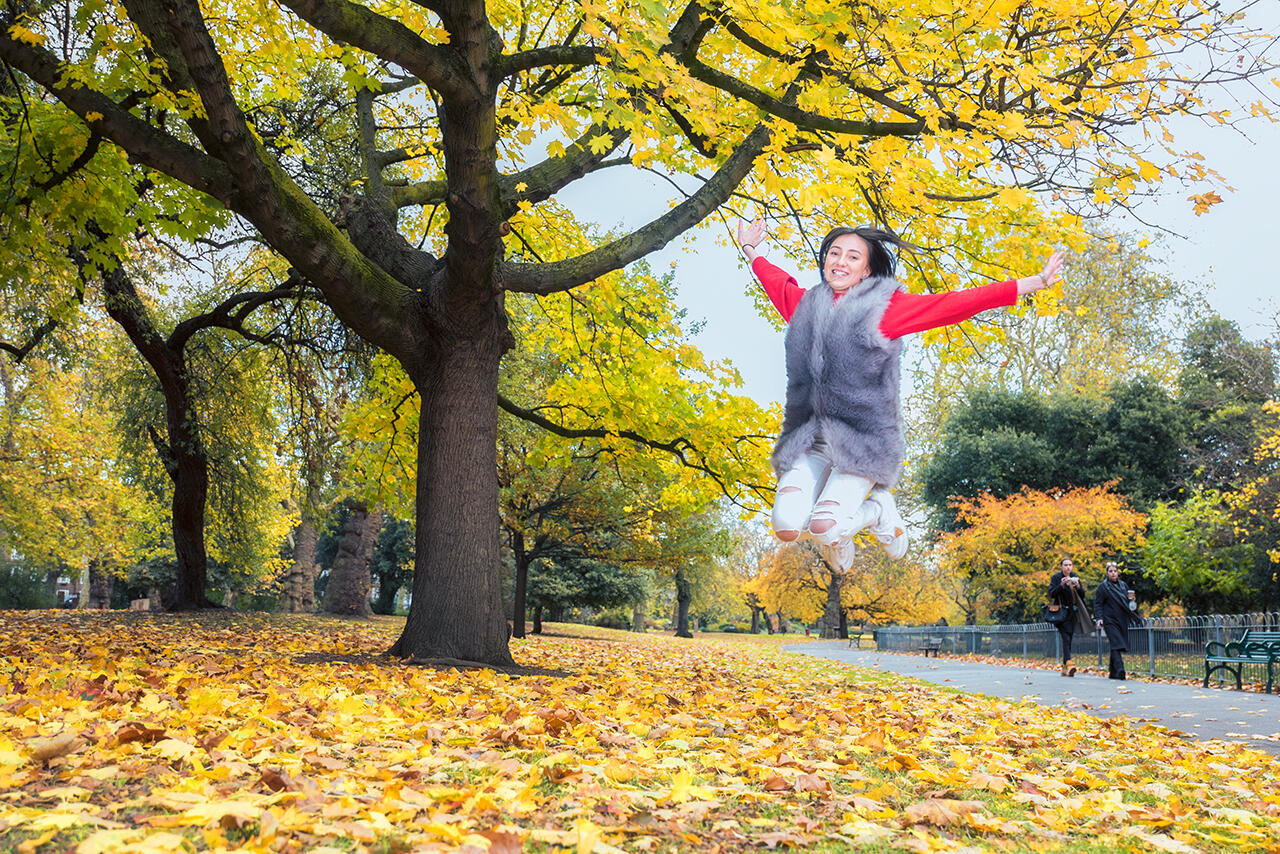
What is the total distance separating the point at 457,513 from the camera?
8.16m

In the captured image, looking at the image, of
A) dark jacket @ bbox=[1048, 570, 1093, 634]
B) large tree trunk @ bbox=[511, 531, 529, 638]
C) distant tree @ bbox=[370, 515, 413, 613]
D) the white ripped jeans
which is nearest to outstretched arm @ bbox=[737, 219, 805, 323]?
the white ripped jeans

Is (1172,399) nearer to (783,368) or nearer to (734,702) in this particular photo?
(734,702)

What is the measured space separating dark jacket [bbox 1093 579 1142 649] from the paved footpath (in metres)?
0.64

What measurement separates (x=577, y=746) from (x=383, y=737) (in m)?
0.89

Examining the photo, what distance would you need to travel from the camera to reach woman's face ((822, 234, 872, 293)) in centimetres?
395

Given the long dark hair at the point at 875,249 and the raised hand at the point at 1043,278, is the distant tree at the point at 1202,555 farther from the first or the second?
the long dark hair at the point at 875,249

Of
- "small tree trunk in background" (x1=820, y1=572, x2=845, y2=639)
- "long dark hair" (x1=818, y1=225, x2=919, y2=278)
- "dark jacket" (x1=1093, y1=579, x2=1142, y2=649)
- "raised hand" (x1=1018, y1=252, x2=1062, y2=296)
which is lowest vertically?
"small tree trunk in background" (x1=820, y1=572, x2=845, y2=639)

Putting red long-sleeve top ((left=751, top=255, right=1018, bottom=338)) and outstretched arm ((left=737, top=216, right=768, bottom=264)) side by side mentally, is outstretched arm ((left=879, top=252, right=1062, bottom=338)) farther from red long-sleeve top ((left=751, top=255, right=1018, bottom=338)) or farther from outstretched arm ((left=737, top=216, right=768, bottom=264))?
outstretched arm ((left=737, top=216, right=768, bottom=264))

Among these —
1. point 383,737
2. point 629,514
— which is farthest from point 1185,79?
point 629,514

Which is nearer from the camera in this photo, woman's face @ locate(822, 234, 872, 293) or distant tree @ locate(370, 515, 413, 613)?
woman's face @ locate(822, 234, 872, 293)

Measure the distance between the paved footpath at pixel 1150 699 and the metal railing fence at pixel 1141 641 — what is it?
166 cm

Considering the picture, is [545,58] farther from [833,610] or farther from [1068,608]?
[833,610]

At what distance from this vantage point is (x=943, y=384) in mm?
31391

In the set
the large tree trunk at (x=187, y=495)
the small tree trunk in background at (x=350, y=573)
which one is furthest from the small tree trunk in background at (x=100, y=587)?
the large tree trunk at (x=187, y=495)
